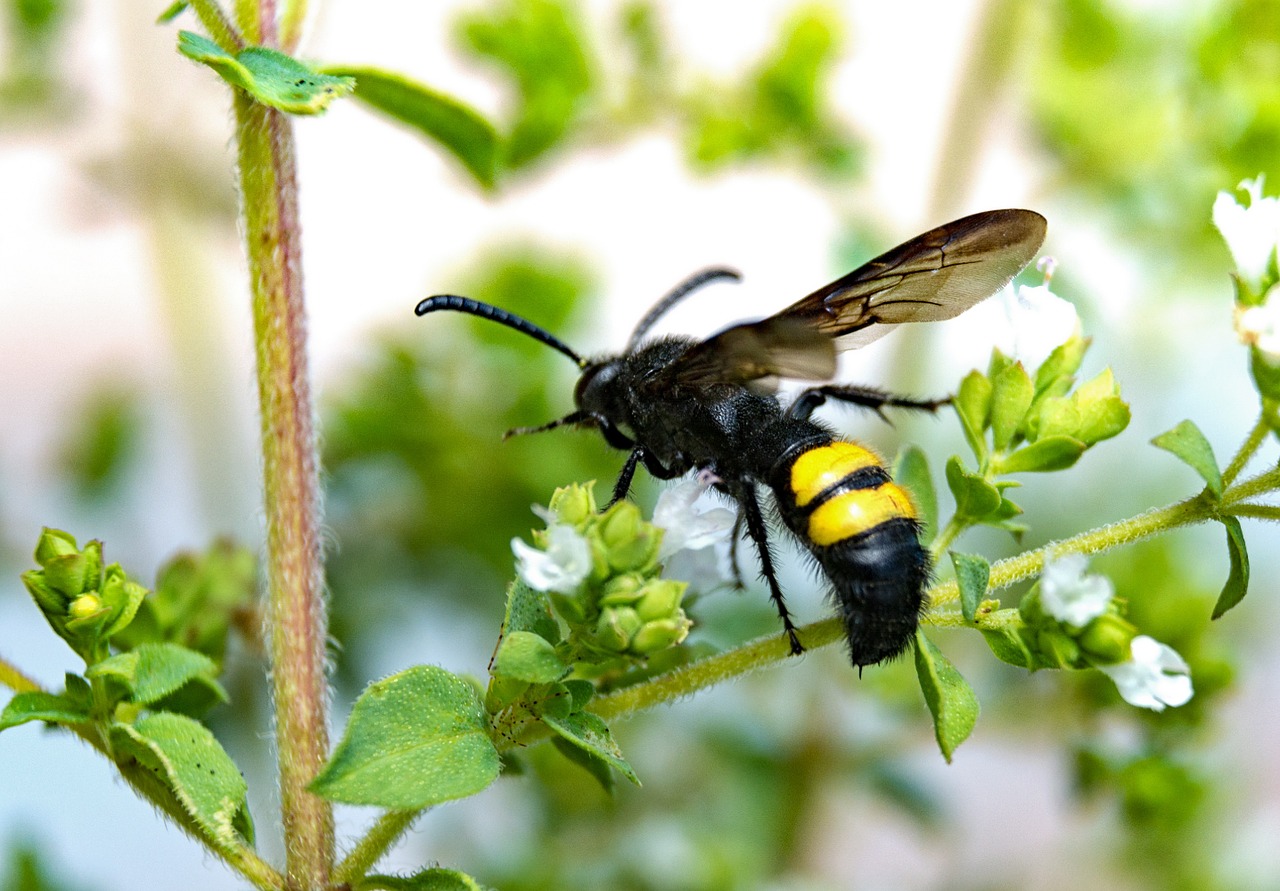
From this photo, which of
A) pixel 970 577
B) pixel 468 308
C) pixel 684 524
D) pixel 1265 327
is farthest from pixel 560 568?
pixel 1265 327

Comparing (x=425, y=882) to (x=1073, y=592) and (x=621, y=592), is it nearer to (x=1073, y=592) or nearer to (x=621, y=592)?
(x=621, y=592)

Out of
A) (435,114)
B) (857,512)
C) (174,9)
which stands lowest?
(857,512)

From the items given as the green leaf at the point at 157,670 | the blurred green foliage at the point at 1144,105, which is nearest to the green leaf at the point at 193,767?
the green leaf at the point at 157,670

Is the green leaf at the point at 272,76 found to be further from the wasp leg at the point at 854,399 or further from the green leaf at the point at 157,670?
the wasp leg at the point at 854,399

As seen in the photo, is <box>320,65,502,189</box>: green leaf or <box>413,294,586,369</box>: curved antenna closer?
<box>320,65,502,189</box>: green leaf

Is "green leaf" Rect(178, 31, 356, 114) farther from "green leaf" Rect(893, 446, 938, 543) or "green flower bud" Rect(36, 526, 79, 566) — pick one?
"green leaf" Rect(893, 446, 938, 543)

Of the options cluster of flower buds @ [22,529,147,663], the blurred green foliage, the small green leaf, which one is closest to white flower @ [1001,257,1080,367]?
the small green leaf
